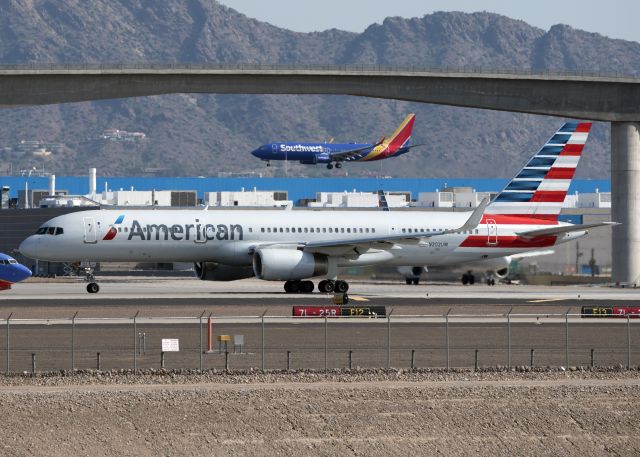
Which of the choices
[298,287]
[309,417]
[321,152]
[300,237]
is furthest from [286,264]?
[321,152]

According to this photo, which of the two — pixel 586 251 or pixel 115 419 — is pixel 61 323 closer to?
pixel 115 419

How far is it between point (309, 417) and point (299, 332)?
1383 centimetres

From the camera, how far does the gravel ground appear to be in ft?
110

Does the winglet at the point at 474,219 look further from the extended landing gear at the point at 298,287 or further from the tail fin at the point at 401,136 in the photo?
the tail fin at the point at 401,136

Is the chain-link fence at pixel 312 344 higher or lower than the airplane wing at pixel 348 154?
lower

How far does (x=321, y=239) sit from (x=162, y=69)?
13.6 metres

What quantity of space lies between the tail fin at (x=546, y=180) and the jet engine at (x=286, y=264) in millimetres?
13000

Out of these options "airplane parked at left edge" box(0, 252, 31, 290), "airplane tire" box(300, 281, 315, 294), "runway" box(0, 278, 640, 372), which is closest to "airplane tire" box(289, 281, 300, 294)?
"airplane tire" box(300, 281, 315, 294)

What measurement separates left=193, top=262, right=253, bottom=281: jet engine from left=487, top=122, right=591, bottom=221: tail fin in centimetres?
1476

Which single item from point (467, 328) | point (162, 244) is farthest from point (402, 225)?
point (467, 328)

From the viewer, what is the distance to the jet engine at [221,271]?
7225 cm

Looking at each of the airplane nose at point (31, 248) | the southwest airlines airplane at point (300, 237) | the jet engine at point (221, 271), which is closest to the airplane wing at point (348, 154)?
the southwest airlines airplane at point (300, 237)

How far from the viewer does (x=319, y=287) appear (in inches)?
2756

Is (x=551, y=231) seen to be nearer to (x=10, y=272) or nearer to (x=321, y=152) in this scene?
(x=10, y=272)
